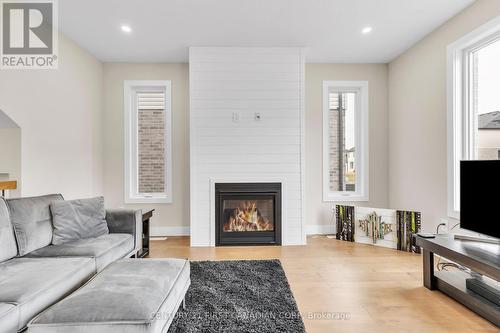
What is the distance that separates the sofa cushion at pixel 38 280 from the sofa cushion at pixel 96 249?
12 centimetres

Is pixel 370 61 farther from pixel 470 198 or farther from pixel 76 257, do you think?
pixel 76 257

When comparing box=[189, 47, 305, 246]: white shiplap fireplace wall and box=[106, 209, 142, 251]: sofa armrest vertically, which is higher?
box=[189, 47, 305, 246]: white shiplap fireplace wall

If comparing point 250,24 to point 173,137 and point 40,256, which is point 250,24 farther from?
point 40,256

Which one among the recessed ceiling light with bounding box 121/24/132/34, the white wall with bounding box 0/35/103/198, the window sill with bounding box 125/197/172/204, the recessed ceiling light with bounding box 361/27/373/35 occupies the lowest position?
the window sill with bounding box 125/197/172/204

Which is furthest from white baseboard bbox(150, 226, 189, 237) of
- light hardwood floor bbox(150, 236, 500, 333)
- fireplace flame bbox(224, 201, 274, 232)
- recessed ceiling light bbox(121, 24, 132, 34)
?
recessed ceiling light bbox(121, 24, 132, 34)

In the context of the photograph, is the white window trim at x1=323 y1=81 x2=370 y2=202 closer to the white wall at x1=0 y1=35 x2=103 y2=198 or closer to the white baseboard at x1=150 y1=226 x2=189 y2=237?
A: the white baseboard at x1=150 y1=226 x2=189 y2=237

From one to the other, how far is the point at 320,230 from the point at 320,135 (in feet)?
4.98

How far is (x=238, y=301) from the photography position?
6.92 feet

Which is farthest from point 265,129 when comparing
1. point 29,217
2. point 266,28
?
point 29,217

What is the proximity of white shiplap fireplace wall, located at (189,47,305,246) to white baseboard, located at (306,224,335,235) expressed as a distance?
0.61 metres

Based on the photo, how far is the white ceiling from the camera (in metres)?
2.72

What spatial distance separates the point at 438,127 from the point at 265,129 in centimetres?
210

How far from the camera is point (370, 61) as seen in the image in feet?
13.8

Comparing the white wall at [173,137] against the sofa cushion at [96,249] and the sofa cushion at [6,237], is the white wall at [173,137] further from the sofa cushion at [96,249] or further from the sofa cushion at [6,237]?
the sofa cushion at [6,237]
